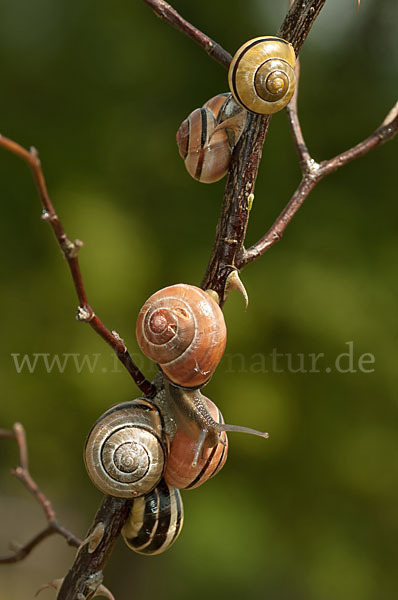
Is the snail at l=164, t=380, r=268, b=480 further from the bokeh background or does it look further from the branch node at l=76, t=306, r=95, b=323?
the bokeh background

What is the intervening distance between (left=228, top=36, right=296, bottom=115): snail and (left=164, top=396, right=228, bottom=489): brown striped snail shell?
0.26 meters

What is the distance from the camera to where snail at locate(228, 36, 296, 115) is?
0.46 meters

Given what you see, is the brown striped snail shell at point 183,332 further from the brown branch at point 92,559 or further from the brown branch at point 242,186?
the brown branch at point 92,559

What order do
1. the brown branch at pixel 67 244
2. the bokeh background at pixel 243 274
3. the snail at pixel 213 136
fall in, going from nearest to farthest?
1. the brown branch at pixel 67 244
2. the snail at pixel 213 136
3. the bokeh background at pixel 243 274

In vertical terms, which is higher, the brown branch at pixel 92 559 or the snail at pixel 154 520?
the snail at pixel 154 520

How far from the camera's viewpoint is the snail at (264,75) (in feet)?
1.50

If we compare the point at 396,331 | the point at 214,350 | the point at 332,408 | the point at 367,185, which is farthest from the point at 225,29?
the point at 214,350

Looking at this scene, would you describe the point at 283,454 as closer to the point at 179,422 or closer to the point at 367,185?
the point at 367,185

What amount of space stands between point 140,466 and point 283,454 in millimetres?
1405

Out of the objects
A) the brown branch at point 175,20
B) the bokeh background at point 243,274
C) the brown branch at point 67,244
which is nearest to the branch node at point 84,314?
the brown branch at point 67,244

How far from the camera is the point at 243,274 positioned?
187 cm

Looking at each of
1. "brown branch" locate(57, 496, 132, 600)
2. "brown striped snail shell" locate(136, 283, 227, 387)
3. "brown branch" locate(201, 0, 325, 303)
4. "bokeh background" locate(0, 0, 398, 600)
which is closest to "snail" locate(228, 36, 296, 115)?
"brown branch" locate(201, 0, 325, 303)

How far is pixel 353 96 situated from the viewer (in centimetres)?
192

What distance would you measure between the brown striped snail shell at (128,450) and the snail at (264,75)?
268 mm
